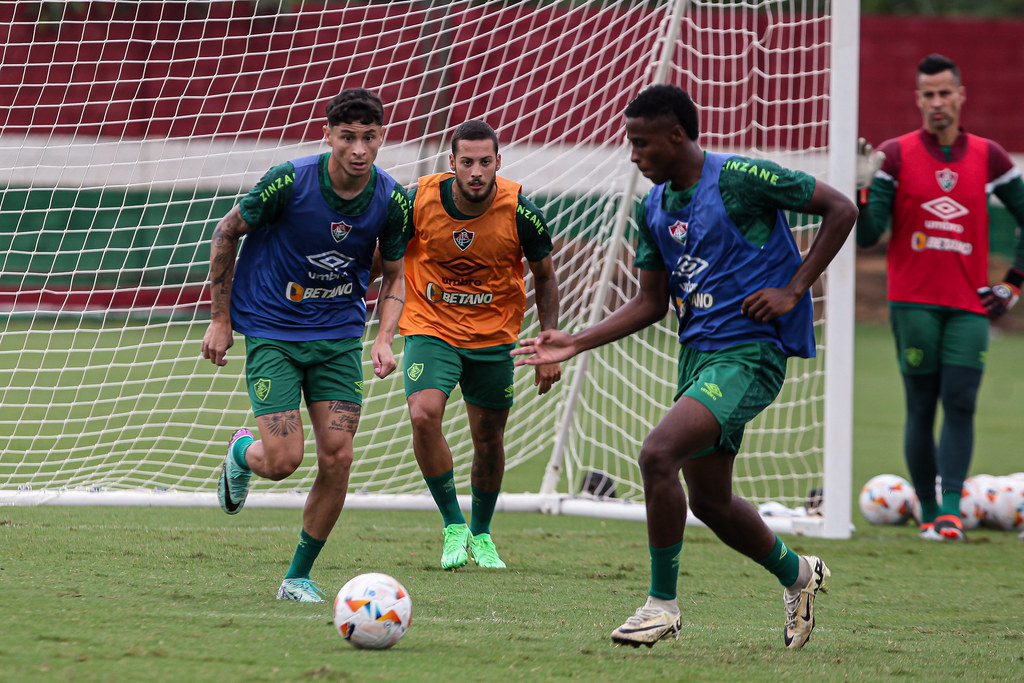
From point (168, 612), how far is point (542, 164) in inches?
184

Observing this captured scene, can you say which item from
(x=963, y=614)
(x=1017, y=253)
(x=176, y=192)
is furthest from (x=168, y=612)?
(x=1017, y=253)

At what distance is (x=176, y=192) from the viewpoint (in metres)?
7.32

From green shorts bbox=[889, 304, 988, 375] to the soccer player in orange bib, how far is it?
2.36 m

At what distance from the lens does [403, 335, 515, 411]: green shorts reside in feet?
17.6

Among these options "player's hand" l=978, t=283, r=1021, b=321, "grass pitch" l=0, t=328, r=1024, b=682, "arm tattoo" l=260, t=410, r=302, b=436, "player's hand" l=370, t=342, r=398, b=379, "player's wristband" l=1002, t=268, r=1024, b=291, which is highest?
"player's wristband" l=1002, t=268, r=1024, b=291

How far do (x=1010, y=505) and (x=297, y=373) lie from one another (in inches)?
177

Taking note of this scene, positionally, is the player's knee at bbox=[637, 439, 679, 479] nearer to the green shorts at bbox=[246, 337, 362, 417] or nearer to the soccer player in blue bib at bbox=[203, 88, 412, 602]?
the soccer player in blue bib at bbox=[203, 88, 412, 602]

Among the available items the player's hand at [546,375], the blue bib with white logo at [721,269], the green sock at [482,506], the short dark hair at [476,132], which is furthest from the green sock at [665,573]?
the short dark hair at [476,132]

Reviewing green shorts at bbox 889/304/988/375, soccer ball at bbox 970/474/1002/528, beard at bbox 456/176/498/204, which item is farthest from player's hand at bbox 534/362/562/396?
soccer ball at bbox 970/474/1002/528

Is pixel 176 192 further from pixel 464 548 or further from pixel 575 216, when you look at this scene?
pixel 464 548

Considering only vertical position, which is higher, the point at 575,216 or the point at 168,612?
the point at 575,216

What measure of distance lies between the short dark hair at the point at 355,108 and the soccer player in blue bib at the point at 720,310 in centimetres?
100

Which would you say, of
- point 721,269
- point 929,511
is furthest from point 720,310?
point 929,511

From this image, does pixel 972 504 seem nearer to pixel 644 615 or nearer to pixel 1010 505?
pixel 1010 505
